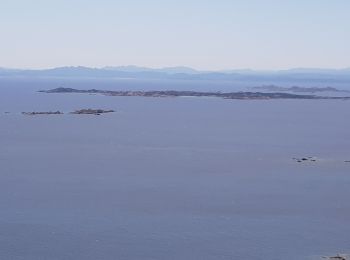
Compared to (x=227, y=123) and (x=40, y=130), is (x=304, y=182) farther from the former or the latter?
(x=227, y=123)

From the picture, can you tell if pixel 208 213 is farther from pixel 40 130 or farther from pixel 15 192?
pixel 40 130

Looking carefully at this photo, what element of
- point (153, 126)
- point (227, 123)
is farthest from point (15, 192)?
point (227, 123)

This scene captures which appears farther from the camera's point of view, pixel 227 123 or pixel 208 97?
pixel 208 97

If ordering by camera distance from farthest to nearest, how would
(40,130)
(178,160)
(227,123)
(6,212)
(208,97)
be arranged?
1. (208,97)
2. (227,123)
3. (40,130)
4. (178,160)
5. (6,212)

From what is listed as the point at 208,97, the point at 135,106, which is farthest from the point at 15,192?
the point at 208,97

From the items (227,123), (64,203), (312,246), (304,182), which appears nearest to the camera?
(312,246)

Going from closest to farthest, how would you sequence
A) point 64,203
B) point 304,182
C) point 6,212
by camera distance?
point 6,212
point 64,203
point 304,182
